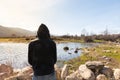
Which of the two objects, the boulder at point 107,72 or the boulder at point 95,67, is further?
the boulder at point 95,67

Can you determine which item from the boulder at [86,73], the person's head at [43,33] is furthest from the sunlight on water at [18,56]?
the person's head at [43,33]

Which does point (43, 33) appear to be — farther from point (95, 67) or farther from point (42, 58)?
point (95, 67)

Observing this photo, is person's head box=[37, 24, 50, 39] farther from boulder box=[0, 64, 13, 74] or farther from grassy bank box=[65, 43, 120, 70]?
grassy bank box=[65, 43, 120, 70]

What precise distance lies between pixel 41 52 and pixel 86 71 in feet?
31.6

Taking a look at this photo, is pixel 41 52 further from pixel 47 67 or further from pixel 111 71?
pixel 111 71

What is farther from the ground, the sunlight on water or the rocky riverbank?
the rocky riverbank

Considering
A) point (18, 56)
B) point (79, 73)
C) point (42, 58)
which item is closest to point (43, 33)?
point (42, 58)

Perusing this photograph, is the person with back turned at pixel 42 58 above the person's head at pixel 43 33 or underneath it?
underneath

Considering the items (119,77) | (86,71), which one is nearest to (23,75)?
(86,71)

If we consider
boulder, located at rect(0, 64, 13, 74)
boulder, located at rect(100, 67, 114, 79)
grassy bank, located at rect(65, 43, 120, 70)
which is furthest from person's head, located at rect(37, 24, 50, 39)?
grassy bank, located at rect(65, 43, 120, 70)

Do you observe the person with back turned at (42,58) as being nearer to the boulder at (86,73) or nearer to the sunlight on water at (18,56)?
the boulder at (86,73)

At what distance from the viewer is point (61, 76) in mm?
14727

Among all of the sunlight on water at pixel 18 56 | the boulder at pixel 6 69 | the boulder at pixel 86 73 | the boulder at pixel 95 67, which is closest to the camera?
the boulder at pixel 86 73

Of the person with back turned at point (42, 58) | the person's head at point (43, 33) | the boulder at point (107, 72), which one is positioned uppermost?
the person's head at point (43, 33)
